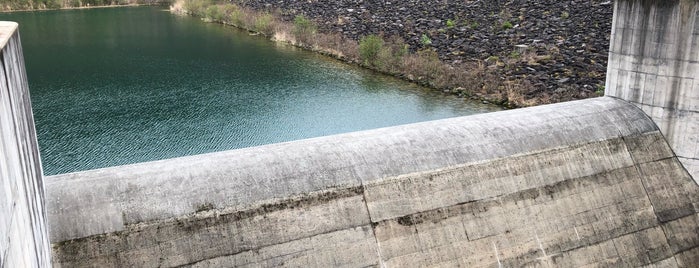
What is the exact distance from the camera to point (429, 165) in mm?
7684

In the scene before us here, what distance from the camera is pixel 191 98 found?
1827 cm

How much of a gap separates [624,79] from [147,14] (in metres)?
34.7

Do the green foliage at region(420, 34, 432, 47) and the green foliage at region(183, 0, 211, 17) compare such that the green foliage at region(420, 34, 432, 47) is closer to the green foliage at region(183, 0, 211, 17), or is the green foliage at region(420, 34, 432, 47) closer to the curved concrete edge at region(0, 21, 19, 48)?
the green foliage at region(183, 0, 211, 17)

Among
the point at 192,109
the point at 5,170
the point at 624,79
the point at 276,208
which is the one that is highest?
the point at 5,170

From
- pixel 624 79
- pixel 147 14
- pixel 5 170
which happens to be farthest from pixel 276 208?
pixel 147 14

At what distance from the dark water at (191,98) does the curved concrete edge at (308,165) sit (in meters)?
6.54

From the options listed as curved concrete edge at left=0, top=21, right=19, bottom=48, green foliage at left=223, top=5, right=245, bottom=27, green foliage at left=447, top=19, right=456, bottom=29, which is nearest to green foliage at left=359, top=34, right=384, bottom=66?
green foliage at left=447, top=19, right=456, bottom=29

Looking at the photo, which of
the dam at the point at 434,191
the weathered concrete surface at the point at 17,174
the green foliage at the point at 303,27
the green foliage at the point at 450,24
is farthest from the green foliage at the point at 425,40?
the weathered concrete surface at the point at 17,174

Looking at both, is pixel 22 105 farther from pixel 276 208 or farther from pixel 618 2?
pixel 618 2

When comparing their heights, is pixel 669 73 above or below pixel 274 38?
above

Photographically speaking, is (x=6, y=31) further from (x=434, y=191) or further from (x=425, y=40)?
(x=425, y=40)

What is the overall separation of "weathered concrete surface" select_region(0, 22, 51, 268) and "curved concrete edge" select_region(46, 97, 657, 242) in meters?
0.71

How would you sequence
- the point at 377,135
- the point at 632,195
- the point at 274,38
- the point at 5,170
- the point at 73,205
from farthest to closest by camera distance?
the point at 274,38 → the point at 632,195 → the point at 377,135 → the point at 73,205 → the point at 5,170

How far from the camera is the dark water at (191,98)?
1420 cm
